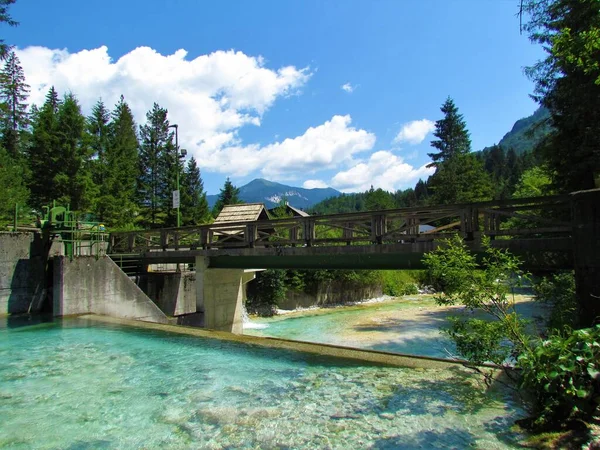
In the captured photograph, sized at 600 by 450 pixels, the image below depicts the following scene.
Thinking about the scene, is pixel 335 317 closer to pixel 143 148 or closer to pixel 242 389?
pixel 242 389

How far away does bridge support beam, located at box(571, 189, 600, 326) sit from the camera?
6.30 meters

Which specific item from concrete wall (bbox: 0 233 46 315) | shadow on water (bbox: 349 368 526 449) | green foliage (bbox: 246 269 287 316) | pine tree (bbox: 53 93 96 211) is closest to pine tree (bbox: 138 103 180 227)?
pine tree (bbox: 53 93 96 211)

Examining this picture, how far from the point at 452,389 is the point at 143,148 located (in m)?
42.7

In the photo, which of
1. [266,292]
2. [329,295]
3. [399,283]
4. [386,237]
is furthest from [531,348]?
[399,283]

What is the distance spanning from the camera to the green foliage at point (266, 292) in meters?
28.7

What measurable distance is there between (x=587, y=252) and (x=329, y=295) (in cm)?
2662

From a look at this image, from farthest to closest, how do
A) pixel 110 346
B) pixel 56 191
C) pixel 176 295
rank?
pixel 56 191, pixel 176 295, pixel 110 346

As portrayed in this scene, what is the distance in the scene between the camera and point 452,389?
6.05m

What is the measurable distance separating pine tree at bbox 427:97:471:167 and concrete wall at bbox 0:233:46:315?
49713mm

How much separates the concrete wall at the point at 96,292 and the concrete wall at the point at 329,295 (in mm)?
15759

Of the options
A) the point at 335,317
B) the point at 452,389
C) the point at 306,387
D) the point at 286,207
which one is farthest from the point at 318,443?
the point at 286,207

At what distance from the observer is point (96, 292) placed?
14250mm

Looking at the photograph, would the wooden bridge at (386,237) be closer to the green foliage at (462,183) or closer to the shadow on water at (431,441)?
the shadow on water at (431,441)

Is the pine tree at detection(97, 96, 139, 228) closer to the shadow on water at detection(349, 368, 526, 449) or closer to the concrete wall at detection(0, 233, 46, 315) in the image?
the concrete wall at detection(0, 233, 46, 315)
